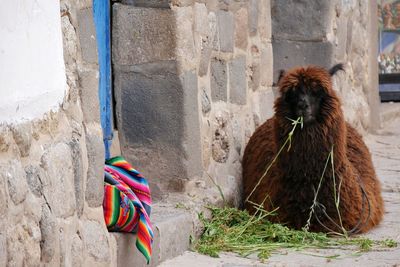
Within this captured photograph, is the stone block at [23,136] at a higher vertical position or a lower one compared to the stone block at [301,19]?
lower

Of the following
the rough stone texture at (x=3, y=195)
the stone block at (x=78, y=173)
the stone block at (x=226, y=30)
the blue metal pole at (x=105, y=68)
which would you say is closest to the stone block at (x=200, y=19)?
the stone block at (x=226, y=30)

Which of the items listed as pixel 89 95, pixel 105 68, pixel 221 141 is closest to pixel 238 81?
pixel 221 141

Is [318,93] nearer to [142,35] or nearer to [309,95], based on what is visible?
[309,95]

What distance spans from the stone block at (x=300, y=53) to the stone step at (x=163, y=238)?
118 inches

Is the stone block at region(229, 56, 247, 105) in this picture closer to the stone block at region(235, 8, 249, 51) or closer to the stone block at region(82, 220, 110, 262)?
the stone block at region(235, 8, 249, 51)

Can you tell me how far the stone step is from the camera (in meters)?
4.11

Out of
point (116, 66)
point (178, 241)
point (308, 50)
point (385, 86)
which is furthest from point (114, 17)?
point (385, 86)

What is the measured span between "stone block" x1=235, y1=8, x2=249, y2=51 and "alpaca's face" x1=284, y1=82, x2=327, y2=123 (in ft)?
2.61

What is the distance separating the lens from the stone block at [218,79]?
225 inches

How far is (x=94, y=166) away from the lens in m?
3.74

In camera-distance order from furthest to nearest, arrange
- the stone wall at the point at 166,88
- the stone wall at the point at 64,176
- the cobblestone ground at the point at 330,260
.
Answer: the stone wall at the point at 166,88 → the cobblestone ground at the point at 330,260 → the stone wall at the point at 64,176

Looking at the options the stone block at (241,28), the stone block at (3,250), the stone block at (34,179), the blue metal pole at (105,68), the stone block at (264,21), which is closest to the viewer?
the stone block at (3,250)

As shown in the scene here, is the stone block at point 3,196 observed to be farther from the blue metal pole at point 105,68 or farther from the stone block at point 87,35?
the blue metal pole at point 105,68

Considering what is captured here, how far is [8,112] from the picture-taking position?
9.82 feet
